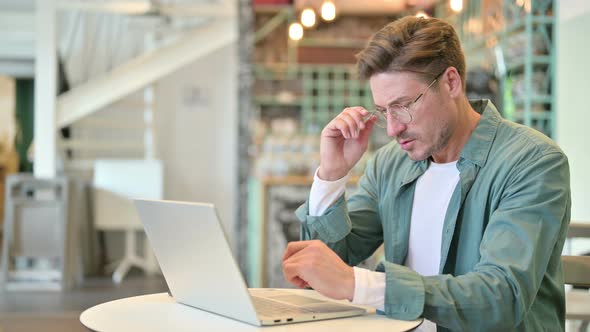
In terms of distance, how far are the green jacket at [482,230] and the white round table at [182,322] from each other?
0.19 ft

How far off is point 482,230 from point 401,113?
32 centimetres

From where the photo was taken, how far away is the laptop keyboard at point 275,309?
1.54 metres

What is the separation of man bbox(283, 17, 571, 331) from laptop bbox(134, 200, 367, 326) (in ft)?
0.26

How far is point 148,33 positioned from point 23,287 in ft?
10.9

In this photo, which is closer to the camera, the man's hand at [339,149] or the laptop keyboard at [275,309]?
the laptop keyboard at [275,309]

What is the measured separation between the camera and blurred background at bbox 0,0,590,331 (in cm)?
509

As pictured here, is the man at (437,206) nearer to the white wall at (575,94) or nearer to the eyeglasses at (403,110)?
the eyeglasses at (403,110)

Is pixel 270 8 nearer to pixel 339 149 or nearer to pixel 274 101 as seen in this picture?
pixel 274 101

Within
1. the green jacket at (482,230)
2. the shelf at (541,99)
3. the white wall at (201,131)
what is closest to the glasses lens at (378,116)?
the green jacket at (482,230)

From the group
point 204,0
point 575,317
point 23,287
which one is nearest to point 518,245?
point 575,317

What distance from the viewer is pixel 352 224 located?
212cm

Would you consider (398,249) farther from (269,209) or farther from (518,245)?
(269,209)

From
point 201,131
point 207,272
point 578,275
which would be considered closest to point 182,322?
point 207,272

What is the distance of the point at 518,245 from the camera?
1.56 metres
